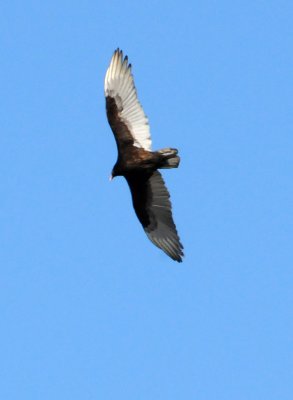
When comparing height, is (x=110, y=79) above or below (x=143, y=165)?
above

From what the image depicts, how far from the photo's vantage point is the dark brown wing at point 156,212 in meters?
29.8

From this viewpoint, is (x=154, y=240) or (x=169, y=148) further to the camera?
(x=154, y=240)

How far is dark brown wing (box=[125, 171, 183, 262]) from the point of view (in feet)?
97.6

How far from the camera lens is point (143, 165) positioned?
28859 mm

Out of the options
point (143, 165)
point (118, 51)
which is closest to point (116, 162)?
point (143, 165)

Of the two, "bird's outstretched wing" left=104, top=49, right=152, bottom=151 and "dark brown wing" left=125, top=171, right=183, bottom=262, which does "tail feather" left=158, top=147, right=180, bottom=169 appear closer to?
"bird's outstretched wing" left=104, top=49, right=152, bottom=151

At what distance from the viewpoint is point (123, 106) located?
29109mm

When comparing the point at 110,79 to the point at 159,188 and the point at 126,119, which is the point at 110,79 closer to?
the point at 126,119

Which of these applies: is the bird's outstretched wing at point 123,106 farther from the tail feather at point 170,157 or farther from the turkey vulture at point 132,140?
the tail feather at point 170,157

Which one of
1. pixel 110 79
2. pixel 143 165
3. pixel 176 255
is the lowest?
pixel 176 255

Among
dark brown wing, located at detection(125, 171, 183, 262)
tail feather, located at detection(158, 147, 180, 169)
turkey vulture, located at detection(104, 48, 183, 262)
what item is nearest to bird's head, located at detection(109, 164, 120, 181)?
turkey vulture, located at detection(104, 48, 183, 262)

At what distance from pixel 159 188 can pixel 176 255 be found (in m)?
1.68

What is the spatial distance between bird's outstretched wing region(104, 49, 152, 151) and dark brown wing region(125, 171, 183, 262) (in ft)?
3.57

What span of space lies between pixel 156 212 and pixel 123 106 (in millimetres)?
2902
